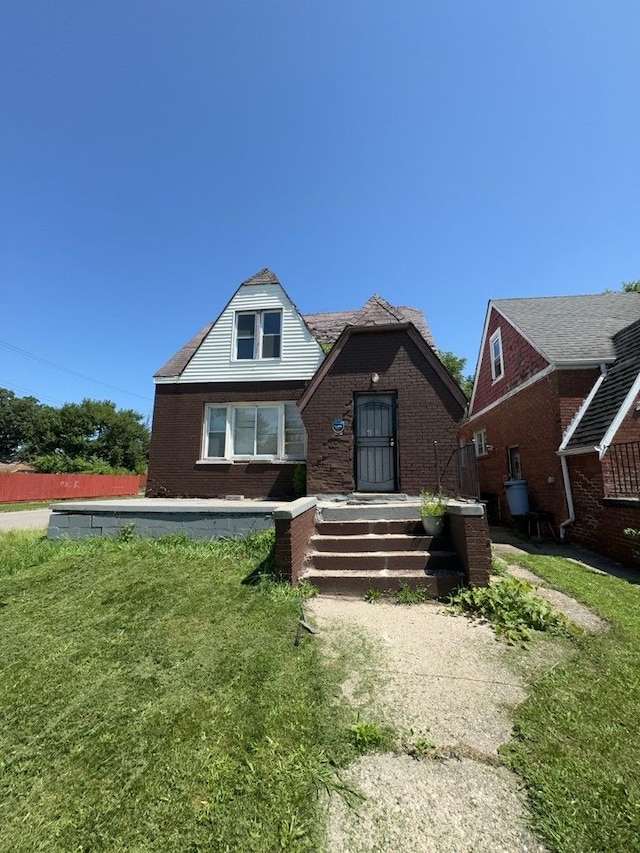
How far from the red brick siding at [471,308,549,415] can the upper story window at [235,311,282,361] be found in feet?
26.0

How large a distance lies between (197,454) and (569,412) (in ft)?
34.3

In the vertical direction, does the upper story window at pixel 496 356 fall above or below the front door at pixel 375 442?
above

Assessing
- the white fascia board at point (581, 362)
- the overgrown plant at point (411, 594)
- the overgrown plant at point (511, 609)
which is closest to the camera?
the overgrown plant at point (511, 609)

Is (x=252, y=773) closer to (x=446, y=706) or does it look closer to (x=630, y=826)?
(x=446, y=706)

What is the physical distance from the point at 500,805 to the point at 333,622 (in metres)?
2.34

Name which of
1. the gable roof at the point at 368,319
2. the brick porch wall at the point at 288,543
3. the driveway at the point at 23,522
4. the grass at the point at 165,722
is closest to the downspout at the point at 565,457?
the gable roof at the point at 368,319

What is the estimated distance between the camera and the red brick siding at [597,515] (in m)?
7.04

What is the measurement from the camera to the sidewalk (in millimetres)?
6625

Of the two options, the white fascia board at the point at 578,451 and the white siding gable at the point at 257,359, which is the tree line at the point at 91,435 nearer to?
the white siding gable at the point at 257,359

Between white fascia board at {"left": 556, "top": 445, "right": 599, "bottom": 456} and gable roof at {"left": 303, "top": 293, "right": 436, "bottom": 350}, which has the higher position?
gable roof at {"left": 303, "top": 293, "right": 436, "bottom": 350}

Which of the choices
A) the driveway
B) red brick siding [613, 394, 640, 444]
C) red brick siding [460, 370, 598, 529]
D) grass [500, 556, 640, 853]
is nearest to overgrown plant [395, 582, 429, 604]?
grass [500, 556, 640, 853]

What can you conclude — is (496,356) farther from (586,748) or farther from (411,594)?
(586,748)

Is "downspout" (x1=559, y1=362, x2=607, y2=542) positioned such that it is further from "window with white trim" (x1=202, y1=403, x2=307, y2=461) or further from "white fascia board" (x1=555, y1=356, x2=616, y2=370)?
"window with white trim" (x1=202, y1=403, x2=307, y2=461)

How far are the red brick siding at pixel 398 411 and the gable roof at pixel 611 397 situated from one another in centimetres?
317
